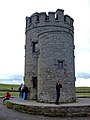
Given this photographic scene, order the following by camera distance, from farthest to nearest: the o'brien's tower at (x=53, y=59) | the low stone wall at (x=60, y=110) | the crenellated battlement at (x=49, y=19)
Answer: the crenellated battlement at (x=49, y=19) < the o'brien's tower at (x=53, y=59) < the low stone wall at (x=60, y=110)

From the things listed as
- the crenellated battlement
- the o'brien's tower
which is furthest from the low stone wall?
the crenellated battlement

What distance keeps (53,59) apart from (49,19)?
4.49 meters

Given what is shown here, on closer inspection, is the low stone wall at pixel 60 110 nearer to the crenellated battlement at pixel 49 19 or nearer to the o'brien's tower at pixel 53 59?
the o'brien's tower at pixel 53 59

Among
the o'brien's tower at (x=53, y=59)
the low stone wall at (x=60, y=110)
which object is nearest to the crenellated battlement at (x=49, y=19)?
the o'brien's tower at (x=53, y=59)

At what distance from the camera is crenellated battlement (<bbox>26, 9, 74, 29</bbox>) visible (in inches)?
832

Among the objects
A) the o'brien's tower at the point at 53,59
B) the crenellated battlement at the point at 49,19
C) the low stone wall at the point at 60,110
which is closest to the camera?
the low stone wall at the point at 60,110

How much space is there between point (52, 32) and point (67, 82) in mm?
4643

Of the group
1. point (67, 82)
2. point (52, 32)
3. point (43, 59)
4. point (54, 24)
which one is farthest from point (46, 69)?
point (54, 24)

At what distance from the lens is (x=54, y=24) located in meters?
21.2

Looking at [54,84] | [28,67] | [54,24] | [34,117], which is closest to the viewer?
[34,117]

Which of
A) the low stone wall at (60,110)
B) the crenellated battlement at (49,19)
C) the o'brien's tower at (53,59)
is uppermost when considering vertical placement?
the crenellated battlement at (49,19)

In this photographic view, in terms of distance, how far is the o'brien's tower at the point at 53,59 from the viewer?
1903cm

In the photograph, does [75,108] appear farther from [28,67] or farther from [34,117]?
[28,67]

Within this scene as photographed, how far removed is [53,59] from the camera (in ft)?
63.1
